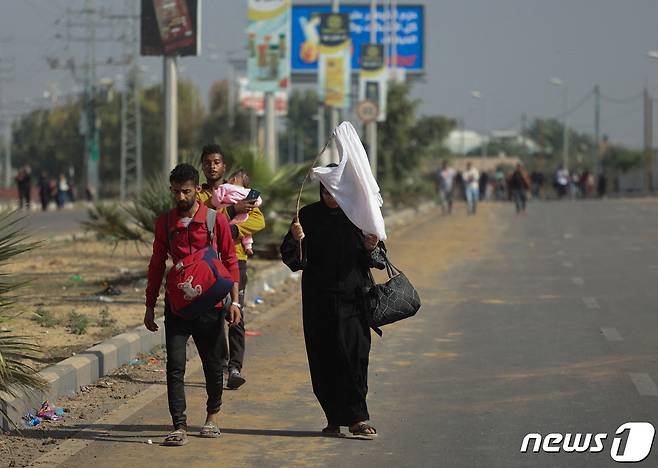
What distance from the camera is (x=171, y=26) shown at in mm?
19156

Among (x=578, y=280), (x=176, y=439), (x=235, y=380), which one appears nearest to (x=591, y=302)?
(x=578, y=280)

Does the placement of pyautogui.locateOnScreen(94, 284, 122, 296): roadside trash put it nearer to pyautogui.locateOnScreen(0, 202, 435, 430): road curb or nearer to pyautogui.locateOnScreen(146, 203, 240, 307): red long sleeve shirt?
pyautogui.locateOnScreen(0, 202, 435, 430): road curb

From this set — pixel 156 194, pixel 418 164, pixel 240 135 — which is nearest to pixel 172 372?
pixel 156 194

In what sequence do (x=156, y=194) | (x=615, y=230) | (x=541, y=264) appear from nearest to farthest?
(x=156, y=194) → (x=541, y=264) → (x=615, y=230)

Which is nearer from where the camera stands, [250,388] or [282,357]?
[250,388]

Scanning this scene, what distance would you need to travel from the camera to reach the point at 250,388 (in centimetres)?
1125

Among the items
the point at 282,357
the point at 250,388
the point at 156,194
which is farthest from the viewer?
the point at 156,194

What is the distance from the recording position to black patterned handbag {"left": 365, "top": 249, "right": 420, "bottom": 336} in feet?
29.3

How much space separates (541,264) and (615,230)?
509 inches

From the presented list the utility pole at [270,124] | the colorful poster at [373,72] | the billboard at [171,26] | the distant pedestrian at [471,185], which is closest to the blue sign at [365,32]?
the colorful poster at [373,72]

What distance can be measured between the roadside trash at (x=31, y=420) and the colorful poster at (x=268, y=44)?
65.1ft

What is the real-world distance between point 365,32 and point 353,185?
6907 cm

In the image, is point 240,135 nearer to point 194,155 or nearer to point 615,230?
point 615,230

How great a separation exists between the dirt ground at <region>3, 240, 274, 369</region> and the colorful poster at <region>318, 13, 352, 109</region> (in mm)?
16719
